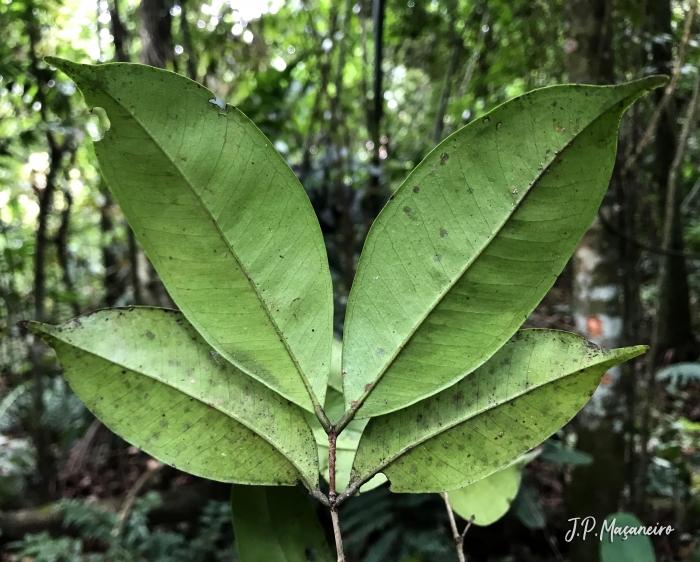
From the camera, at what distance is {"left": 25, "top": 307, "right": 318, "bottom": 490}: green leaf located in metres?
0.29

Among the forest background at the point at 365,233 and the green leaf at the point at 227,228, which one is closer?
the green leaf at the point at 227,228

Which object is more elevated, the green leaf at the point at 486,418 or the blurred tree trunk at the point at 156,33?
the blurred tree trunk at the point at 156,33

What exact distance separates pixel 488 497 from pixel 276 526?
0.73 feet

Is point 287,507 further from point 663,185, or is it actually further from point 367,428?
point 663,185

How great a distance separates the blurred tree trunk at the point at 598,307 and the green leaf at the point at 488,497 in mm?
767

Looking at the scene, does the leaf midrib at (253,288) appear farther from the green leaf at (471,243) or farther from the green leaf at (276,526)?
the green leaf at (276,526)

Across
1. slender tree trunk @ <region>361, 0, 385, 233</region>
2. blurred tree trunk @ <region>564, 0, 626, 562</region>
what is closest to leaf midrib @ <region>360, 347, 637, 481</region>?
slender tree trunk @ <region>361, 0, 385, 233</region>

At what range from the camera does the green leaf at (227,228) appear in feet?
0.88

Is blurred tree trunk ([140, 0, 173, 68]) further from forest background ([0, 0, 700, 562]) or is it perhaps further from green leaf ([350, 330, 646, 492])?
green leaf ([350, 330, 646, 492])

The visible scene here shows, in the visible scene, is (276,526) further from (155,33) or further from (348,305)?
(155,33)

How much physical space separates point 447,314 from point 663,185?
262 centimetres

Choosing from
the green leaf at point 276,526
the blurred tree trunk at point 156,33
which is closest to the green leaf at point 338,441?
the green leaf at point 276,526

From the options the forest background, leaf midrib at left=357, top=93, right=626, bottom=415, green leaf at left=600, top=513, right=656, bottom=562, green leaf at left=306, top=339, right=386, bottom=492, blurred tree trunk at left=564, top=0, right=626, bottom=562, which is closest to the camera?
leaf midrib at left=357, top=93, right=626, bottom=415

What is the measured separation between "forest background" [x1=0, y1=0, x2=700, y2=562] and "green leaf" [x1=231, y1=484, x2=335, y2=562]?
45cm
